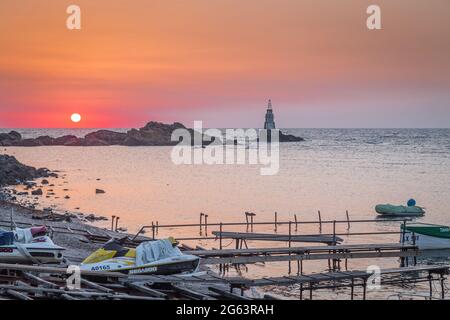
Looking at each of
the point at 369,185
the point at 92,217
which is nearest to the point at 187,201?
the point at 92,217

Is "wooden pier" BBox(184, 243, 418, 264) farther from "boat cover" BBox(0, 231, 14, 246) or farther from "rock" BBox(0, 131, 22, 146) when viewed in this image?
"rock" BBox(0, 131, 22, 146)

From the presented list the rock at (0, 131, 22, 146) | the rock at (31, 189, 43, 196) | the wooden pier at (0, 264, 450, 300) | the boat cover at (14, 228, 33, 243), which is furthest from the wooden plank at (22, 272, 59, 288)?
the rock at (0, 131, 22, 146)

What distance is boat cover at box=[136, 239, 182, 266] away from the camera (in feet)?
65.9

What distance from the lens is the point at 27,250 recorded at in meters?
21.5

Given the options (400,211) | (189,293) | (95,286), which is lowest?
(400,211)

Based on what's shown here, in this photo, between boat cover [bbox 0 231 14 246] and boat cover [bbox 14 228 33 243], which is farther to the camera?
boat cover [bbox 14 228 33 243]

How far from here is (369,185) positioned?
83.8 metres

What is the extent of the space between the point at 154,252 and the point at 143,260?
19.9 inches

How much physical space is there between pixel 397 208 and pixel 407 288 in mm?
28946

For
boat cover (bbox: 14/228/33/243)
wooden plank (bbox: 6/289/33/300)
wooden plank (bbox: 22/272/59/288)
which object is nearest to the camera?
wooden plank (bbox: 6/289/33/300)

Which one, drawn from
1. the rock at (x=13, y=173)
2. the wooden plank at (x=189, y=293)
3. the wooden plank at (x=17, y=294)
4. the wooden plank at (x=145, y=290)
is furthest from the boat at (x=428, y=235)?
the rock at (x=13, y=173)

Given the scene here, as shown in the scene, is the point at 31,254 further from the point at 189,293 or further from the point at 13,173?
the point at 13,173

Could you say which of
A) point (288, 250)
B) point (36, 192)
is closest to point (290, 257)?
point (288, 250)

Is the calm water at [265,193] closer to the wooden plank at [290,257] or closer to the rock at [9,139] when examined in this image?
the wooden plank at [290,257]
